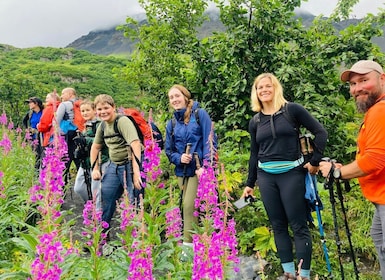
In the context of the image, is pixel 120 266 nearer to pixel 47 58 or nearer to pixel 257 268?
pixel 257 268

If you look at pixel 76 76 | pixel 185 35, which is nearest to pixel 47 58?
pixel 76 76

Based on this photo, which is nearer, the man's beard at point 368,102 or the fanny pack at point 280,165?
the man's beard at point 368,102

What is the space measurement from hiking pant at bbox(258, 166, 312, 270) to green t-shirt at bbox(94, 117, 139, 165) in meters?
1.56

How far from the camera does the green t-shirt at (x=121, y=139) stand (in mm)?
4430

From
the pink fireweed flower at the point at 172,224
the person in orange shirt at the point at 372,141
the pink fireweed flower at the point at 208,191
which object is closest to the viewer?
the person in orange shirt at the point at 372,141

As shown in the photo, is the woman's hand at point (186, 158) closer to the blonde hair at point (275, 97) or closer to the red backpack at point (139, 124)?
the red backpack at point (139, 124)

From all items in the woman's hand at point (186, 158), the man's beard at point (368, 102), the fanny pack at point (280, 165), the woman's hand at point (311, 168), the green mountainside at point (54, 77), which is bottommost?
the woman's hand at point (311, 168)

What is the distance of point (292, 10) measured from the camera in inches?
255

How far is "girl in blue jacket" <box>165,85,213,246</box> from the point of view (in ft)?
14.0

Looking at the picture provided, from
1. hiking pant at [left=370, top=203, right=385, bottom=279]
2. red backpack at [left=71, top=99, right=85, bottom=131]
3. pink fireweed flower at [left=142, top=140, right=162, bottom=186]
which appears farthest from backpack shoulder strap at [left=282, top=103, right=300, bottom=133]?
red backpack at [left=71, top=99, right=85, bottom=131]

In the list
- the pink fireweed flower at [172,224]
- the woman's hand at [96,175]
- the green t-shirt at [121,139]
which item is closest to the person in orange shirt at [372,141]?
the pink fireweed flower at [172,224]

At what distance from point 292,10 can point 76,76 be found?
232 ft

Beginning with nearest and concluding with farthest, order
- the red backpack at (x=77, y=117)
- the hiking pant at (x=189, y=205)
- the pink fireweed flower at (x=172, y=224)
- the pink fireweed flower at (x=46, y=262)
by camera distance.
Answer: the pink fireweed flower at (x=46, y=262), the pink fireweed flower at (x=172, y=224), the hiking pant at (x=189, y=205), the red backpack at (x=77, y=117)

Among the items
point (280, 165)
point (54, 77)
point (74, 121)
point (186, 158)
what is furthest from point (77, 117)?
point (54, 77)
